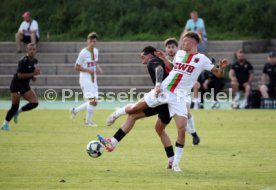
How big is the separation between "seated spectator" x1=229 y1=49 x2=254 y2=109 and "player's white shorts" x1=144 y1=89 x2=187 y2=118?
14913mm

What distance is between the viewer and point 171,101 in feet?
42.9

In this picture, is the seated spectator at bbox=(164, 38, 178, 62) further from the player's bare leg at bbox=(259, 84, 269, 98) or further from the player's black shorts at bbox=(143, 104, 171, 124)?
the player's bare leg at bbox=(259, 84, 269, 98)

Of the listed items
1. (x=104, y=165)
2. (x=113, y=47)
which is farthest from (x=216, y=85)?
(x=104, y=165)

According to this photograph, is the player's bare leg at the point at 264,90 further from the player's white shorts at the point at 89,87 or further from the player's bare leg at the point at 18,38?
the player's bare leg at the point at 18,38

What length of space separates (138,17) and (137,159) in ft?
75.9

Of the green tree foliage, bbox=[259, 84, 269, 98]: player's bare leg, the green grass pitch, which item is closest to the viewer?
the green grass pitch

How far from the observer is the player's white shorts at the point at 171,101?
12977mm

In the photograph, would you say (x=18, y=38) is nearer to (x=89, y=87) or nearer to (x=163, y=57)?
(x=89, y=87)

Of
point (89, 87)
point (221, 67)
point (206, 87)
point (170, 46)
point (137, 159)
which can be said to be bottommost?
point (137, 159)

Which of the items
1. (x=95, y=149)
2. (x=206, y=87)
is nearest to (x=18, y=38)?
(x=206, y=87)

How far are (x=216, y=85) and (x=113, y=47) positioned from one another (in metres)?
6.44

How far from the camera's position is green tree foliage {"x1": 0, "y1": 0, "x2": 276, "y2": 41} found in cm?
3478

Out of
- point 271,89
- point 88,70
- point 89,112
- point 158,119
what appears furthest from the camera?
point 271,89

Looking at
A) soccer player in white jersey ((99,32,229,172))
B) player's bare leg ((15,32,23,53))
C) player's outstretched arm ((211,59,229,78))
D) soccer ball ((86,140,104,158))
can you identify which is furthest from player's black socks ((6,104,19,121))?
player's bare leg ((15,32,23,53))
